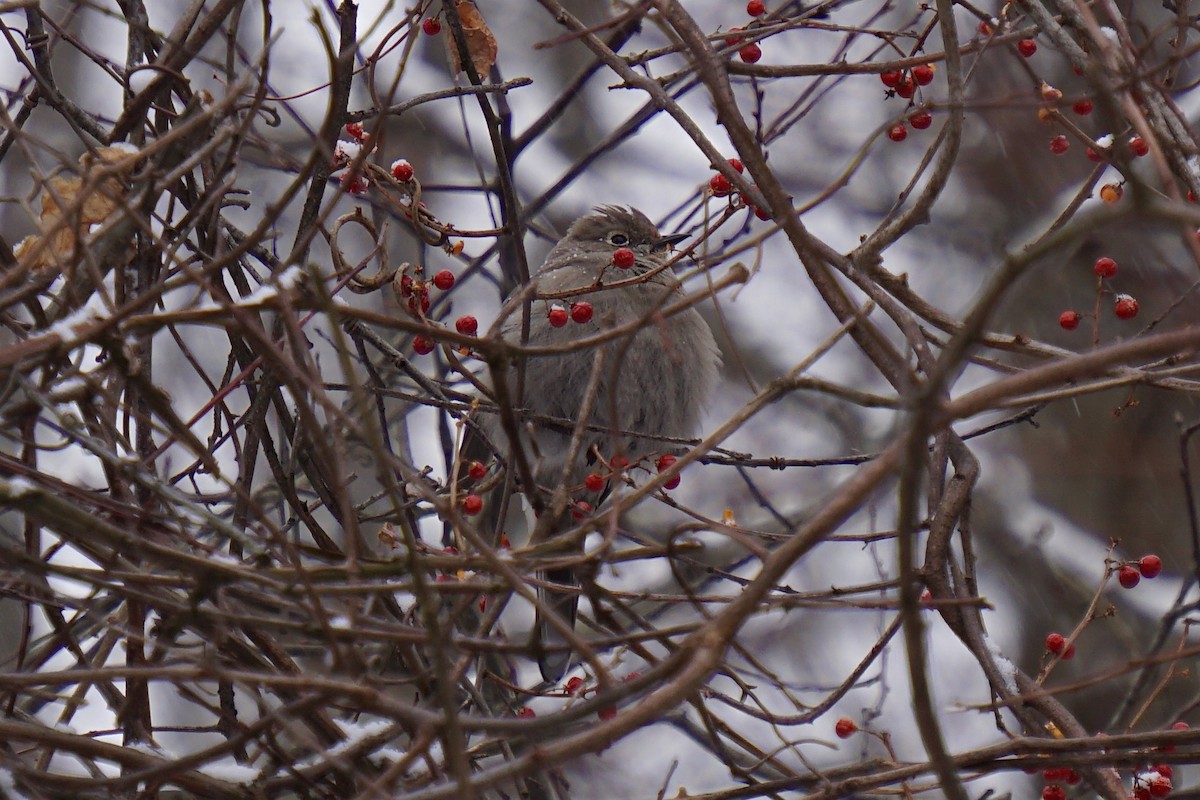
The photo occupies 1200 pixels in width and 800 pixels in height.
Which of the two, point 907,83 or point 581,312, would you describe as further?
point 581,312

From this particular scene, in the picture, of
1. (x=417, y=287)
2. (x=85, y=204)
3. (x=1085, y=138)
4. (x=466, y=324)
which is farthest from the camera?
(x=466, y=324)

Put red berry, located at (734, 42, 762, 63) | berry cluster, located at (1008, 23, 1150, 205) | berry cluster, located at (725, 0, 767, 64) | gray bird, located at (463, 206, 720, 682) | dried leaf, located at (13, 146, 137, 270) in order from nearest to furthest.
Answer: dried leaf, located at (13, 146, 137, 270) < berry cluster, located at (1008, 23, 1150, 205) < berry cluster, located at (725, 0, 767, 64) < red berry, located at (734, 42, 762, 63) < gray bird, located at (463, 206, 720, 682)

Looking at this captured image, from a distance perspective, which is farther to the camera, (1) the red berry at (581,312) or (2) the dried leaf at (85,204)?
(1) the red berry at (581,312)

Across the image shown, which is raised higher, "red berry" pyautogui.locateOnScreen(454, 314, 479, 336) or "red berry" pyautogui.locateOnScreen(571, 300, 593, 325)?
"red berry" pyautogui.locateOnScreen(454, 314, 479, 336)

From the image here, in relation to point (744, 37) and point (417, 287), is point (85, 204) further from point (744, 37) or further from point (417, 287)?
point (744, 37)

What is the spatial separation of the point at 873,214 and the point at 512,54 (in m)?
3.25

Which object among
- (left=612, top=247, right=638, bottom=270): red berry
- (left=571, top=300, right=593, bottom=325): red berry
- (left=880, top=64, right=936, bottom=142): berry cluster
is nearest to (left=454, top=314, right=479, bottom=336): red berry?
(left=571, top=300, right=593, bottom=325): red berry

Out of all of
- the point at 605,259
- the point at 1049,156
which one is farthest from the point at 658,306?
the point at 1049,156

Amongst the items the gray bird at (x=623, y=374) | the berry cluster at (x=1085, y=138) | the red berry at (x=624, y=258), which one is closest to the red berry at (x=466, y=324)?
the red berry at (x=624, y=258)

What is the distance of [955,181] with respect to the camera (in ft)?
33.0

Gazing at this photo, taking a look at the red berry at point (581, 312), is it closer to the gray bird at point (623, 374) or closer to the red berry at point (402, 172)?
the red berry at point (402, 172)

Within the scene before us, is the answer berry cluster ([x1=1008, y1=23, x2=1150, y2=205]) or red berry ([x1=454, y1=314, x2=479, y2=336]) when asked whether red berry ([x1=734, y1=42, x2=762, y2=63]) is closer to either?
berry cluster ([x1=1008, y1=23, x2=1150, y2=205])

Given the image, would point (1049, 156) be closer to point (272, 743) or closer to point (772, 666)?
point (772, 666)

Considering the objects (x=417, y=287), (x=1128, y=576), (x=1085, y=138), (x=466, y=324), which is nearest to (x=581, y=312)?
(x=466, y=324)
